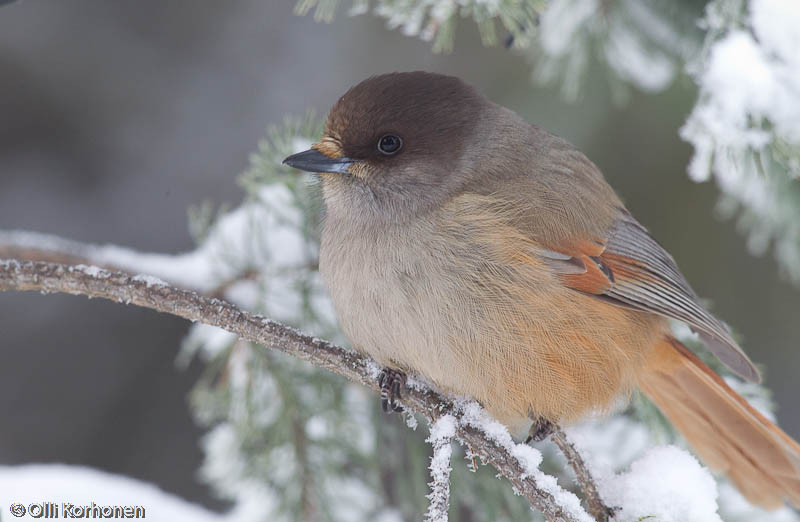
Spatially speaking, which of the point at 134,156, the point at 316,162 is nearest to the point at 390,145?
the point at 316,162

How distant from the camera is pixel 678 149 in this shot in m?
3.78

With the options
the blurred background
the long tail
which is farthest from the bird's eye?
the blurred background

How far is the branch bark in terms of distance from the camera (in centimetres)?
194

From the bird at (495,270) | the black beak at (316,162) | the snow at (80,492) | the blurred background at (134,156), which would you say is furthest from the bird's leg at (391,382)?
the blurred background at (134,156)

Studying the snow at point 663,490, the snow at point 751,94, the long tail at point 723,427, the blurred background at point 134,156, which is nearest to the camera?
the snow at point 663,490

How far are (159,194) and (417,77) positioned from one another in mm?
2711

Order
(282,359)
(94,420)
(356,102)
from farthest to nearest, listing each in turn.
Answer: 1. (94,420)
2. (282,359)
3. (356,102)

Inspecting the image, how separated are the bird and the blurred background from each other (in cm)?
149

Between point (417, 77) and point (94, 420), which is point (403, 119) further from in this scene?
point (94, 420)

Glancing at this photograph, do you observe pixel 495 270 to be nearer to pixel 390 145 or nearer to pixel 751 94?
pixel 390 145

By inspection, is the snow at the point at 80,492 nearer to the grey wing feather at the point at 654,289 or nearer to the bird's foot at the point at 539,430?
the bird's foot at the point at 539,430

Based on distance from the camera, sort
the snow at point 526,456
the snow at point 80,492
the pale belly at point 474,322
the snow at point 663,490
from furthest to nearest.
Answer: the snow at point 80,492 → the pale belly at point 474,322 → the snow at point 663,490 → the snow at point 526,456

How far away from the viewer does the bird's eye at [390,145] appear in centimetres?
256

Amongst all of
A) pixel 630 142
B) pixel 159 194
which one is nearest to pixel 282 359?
pixel 630 142
